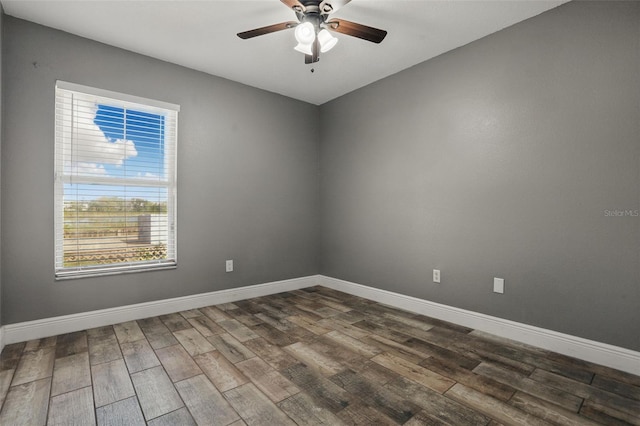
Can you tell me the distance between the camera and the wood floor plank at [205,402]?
1.49m

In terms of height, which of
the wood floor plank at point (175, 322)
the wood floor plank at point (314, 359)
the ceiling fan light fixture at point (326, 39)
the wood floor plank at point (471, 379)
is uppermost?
the ceiling fan light fixture at point (326, 39)

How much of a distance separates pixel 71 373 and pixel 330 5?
2788mm

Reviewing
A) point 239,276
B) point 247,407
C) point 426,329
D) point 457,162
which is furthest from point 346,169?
point 247,407

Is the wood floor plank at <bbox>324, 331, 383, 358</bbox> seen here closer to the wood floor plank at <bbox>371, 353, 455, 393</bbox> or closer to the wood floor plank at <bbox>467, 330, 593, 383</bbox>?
the wood floor plank at <bbox>371, 353, 455, 393</bbox>

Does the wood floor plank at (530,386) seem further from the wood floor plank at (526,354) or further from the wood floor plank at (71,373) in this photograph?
the wood floor plank at (71,373)

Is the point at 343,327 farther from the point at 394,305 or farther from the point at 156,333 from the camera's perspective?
the point at 156,333

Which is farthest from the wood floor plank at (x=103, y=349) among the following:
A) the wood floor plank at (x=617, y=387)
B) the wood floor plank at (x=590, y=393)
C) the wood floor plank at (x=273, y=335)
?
the wood floor plank at (x=617, y=387)

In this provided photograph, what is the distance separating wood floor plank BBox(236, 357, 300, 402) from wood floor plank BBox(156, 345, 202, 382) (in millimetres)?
292

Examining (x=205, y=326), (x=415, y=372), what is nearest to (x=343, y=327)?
(x=415, y=372)

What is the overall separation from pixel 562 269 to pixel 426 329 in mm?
1106

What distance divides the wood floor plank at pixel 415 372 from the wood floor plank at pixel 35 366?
2095 millimetres

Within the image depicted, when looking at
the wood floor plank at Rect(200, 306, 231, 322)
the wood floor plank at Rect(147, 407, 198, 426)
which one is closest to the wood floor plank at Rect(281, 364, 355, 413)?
the wood floor plank at Rect(147, 407, 198, 426)

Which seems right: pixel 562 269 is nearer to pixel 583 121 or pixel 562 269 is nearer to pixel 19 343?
pixel 583 121

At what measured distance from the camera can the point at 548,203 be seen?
228cm
